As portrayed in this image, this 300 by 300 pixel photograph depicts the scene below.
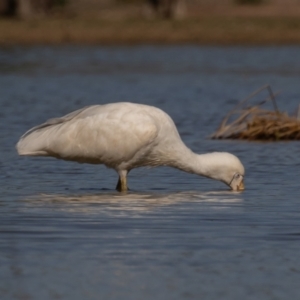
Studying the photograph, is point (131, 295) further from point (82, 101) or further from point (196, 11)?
point (196, 11)

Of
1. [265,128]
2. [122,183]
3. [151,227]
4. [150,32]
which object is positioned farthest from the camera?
[150,32]

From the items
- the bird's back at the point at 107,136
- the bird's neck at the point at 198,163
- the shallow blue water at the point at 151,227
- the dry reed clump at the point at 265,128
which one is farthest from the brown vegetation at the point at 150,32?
the bird's neck at the point at 198,163

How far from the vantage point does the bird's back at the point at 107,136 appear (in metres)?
11.6

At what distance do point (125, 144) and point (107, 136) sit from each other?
0.83 ft

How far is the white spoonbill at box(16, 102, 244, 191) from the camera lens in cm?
1168

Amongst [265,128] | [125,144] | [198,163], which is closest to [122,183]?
[125,144]

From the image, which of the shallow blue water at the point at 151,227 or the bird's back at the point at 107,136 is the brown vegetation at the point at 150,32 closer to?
the shallow blue water at the point at 151,227

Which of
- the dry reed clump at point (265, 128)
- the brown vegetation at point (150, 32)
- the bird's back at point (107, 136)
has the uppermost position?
the bird's back at point (107, 136)

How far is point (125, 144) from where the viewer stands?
1168 cm

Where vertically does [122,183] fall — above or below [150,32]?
above

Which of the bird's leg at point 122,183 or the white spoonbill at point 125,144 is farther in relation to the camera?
the bird's leg at point 122,183

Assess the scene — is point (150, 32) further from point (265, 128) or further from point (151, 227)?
point (151, 227)

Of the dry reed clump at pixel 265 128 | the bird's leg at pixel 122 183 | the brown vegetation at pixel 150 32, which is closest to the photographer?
the bird's leg at pixel 122 183

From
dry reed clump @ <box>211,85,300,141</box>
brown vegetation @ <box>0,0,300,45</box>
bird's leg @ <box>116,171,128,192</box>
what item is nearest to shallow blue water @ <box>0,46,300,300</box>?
bird's leg @ <box>116,171,128,192</box>
